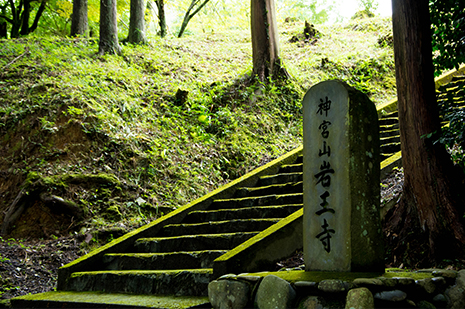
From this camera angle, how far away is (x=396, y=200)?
4.97m

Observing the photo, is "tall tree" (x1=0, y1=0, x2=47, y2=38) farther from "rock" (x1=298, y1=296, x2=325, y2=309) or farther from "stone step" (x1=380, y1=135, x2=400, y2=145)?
"rock" (x1=298, y1=296, x2=325, y2=309)

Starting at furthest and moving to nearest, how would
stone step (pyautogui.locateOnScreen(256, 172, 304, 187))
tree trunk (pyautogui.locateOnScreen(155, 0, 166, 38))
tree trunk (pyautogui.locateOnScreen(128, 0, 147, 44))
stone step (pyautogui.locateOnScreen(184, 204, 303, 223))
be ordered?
tree trunk (pyautogui.locateOnScreen(155, 0, 166, 38))
tree trunk (pyautogui.locateOnScreen(128, 0, 147, 44))
stone step (pyautogui.locateOnScreen(256, 172, 304, 187))
stone step (pyautogui.locateOnScreen(184, 204, 303, 223))

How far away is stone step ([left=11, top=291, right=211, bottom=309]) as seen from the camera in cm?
389

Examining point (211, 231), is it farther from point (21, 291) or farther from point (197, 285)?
point (21, 291)

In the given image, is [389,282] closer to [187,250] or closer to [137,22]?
[187,250]

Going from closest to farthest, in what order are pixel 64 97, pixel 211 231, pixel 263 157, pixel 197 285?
1. pixel 197 285
2. pixel 211 231
3. pixel 64 97
4. pixel 263 157

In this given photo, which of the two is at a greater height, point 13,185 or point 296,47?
point 296,47

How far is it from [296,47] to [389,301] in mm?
14318

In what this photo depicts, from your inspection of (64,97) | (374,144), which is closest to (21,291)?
(64,97)

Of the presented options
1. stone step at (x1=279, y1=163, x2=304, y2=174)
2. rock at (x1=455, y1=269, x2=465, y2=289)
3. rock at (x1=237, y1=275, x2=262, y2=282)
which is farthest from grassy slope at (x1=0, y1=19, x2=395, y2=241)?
rock at (x1=455, y1=269, x2=465, y2=289)

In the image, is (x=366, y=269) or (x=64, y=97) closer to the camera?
(x=366, y=269)

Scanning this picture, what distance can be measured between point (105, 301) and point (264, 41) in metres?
8.83

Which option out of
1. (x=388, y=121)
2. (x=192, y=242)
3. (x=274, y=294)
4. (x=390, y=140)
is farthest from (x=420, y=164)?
(x=388, y=121)

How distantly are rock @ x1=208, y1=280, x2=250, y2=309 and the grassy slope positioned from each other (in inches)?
138
